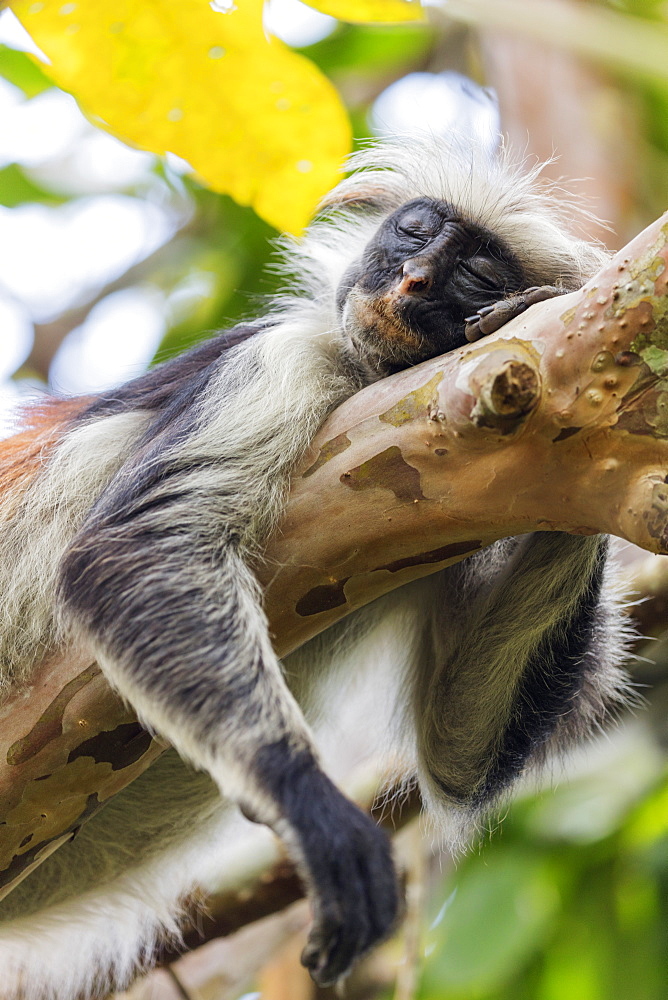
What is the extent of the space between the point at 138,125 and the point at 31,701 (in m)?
1.81

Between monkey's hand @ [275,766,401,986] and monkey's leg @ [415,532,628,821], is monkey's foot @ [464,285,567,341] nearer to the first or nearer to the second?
monkey's leg @ [415,532,628,821]

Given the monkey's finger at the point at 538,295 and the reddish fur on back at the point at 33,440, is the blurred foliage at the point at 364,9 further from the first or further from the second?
the reddish fur on back at the point at 33,440

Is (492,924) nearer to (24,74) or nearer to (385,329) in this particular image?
(385,329)

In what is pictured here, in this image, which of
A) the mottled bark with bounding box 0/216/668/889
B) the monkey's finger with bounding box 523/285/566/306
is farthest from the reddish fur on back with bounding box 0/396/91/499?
the monkey's finger with bounding box 523/285/566/306

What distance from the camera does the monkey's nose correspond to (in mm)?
2564

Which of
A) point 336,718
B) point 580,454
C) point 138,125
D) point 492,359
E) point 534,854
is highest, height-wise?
Answer: point 138,125

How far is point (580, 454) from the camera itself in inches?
77.3

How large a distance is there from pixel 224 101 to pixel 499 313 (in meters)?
1.48

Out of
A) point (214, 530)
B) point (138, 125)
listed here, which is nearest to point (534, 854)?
point (214, 530)

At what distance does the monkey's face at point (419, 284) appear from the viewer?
8.52 feet

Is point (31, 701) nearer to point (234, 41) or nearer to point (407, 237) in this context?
point (407, 237)

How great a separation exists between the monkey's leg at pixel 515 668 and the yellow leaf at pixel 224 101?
132cm

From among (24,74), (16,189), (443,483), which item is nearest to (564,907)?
(443,483)

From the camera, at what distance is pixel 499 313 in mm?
2207
